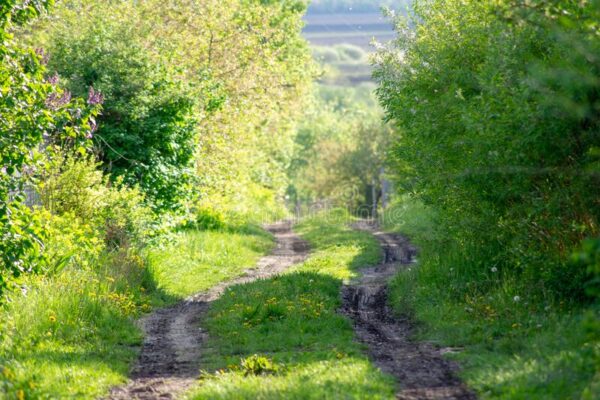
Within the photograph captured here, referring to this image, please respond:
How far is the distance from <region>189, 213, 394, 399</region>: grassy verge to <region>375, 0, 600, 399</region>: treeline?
5.01 feet

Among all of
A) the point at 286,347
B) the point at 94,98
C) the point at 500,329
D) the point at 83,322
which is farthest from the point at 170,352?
the point at 94,98

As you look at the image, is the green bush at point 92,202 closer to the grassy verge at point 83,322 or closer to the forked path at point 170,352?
the grassy verge at point 83,322

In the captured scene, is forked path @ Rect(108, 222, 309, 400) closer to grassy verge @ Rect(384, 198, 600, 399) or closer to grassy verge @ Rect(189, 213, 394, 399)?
grassy verge @ Rect(189, 213, 394, 399)

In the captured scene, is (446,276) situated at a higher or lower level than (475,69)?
lower

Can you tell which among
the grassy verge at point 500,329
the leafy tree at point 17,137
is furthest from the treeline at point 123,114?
the grassy verge at point 500,329

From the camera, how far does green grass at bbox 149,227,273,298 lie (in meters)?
19.0

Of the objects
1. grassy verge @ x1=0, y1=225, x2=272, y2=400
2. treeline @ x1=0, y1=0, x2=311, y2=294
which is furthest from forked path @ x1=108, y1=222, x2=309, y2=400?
treeline @ x1=0, y1=0, x2=311, y2=294

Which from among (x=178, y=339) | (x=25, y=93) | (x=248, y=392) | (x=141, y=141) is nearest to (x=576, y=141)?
(x=248, y=392)

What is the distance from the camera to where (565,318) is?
11227 mm

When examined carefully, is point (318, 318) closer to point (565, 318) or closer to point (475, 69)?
point (565, 318)

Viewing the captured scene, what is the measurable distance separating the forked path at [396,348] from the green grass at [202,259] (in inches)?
163

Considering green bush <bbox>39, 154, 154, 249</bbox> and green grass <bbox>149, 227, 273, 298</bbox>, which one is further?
green grass <bbox>149, 227, 273, 298</bbox>

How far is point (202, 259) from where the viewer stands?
75.2 ft

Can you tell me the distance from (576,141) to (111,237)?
11134 mm
